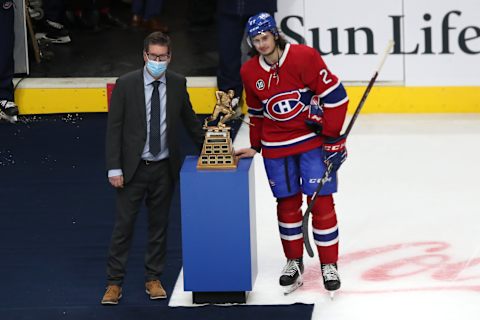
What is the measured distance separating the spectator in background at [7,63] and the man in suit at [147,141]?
4975 millimetres

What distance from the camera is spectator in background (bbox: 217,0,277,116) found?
480 inches

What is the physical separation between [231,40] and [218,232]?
4893 millimetres

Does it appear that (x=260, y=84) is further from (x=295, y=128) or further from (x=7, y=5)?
(x=7, y=5)

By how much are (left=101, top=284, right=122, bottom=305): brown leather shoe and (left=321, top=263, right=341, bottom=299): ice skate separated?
1107mm

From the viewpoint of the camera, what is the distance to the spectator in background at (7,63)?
12.5m

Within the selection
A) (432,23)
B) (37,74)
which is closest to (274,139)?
(432,23)

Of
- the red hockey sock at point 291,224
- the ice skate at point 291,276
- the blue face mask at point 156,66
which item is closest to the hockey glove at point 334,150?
the red hockey sock at point 291,224

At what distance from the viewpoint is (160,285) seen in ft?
26.0

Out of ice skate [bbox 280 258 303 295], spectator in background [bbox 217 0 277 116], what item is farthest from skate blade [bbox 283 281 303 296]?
spectator in background [bbox 217 0 277 116]

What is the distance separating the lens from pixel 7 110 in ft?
41.0

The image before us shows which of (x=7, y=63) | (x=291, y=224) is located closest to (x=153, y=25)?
(x=7, y=63)

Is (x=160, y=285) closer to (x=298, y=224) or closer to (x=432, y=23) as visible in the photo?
(x=298, y=224)

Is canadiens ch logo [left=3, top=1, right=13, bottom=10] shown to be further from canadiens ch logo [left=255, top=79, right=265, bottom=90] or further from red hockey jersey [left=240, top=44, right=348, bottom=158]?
canadiens ch logo [left=255, top=79, right=265, bottom=90]

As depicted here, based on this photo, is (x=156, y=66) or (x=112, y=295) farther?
(x=112, y=295)
